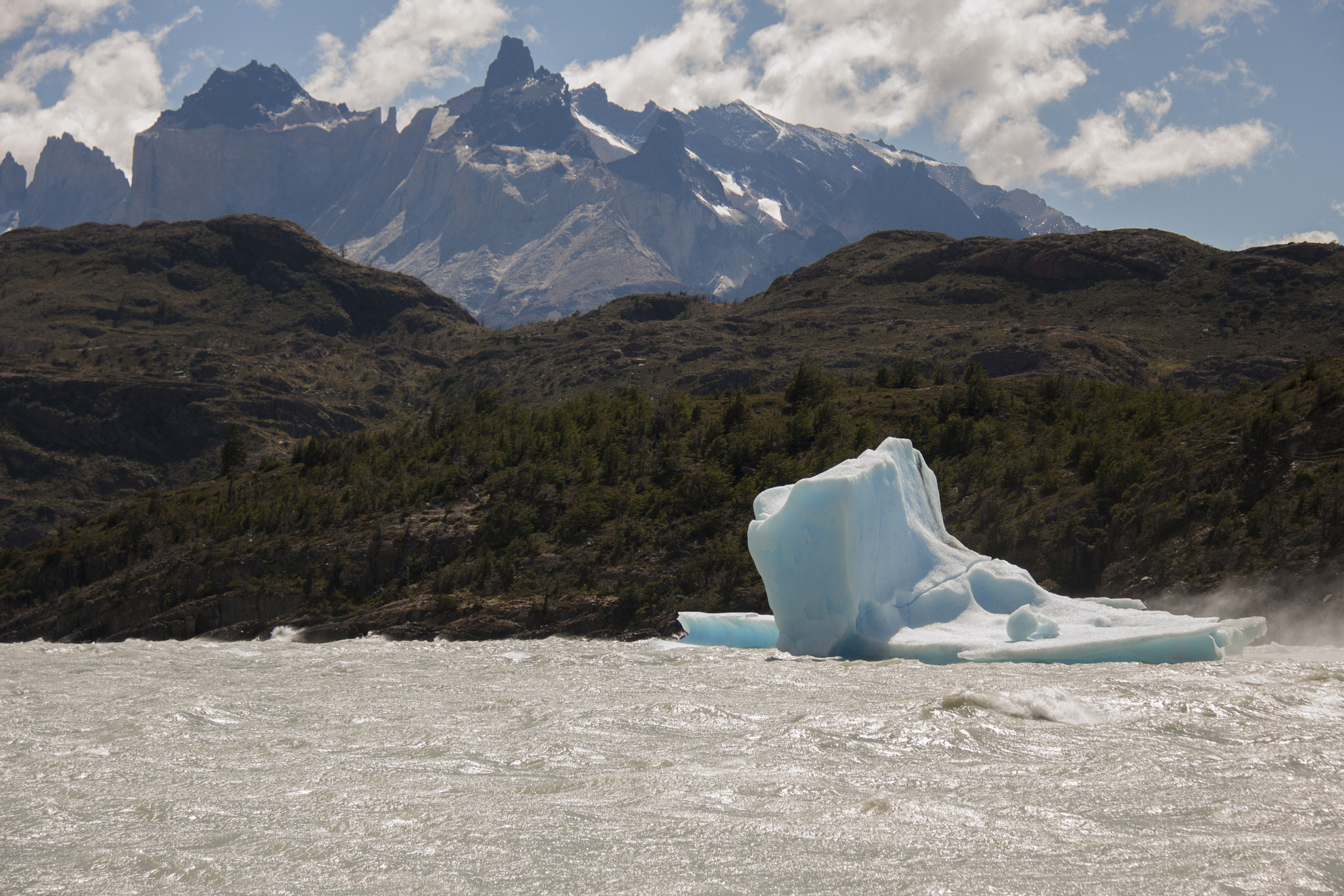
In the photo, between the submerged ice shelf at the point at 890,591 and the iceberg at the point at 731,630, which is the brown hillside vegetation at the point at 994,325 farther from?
the submerged ice shelf at the point at 890,591

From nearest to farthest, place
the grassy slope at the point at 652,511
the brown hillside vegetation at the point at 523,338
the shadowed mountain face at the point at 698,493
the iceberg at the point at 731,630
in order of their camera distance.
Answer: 1. the iceberg at the point at 731,630
2. the grassy slope at the point at 652,511
3. the shadowed mountain face at the point at 698,493
4. the brown hillside vegetation at the point at 523,338

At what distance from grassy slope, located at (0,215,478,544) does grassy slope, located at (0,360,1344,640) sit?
5158cm

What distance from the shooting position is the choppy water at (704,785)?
226 inches

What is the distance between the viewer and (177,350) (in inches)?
3996

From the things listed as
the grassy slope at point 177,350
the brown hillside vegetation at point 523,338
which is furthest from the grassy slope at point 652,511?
the grassy slope at point 177,350

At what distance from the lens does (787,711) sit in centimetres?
1060

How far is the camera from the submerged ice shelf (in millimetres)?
14305

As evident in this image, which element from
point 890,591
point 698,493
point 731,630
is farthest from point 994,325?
point 890,591

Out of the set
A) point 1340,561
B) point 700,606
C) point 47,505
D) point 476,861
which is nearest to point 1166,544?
point 1340,561

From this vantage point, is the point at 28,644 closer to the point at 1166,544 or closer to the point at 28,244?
the point at 1166,544

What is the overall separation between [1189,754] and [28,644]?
27835 millimetres

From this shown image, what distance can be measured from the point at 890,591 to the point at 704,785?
9.53 meters

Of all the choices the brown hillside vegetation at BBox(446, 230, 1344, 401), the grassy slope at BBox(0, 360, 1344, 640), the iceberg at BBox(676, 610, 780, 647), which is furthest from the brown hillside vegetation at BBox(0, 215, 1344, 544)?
the iceberg at BBox(676, 610, 780, 647)

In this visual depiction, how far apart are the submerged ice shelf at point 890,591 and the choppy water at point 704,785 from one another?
146 cm
